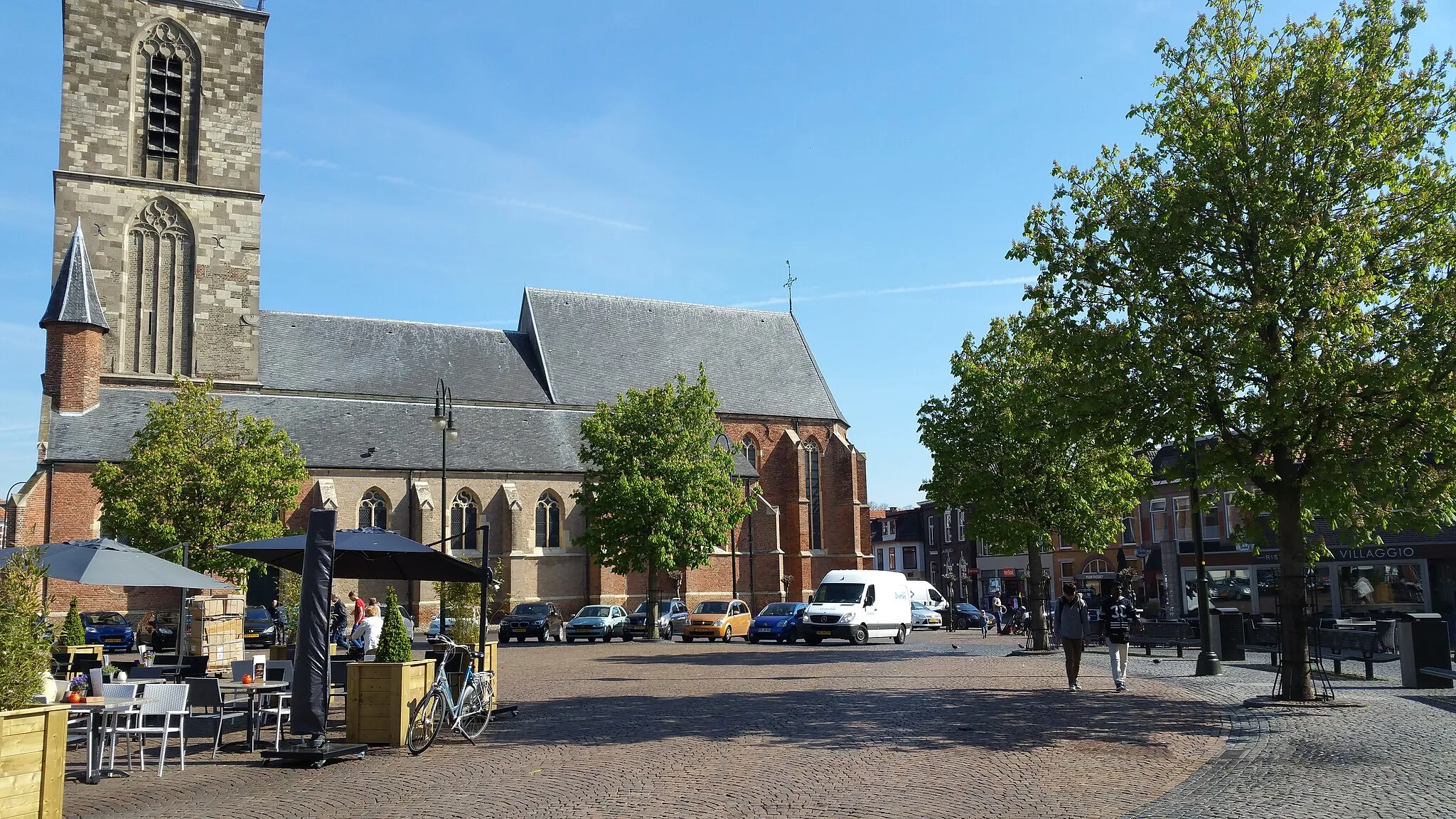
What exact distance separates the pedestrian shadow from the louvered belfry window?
37.9m

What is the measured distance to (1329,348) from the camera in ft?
42.8

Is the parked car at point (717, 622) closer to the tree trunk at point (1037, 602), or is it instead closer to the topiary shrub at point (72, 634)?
the tree trunk at point (1037, 602)

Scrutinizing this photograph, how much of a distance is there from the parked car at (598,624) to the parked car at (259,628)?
949cm

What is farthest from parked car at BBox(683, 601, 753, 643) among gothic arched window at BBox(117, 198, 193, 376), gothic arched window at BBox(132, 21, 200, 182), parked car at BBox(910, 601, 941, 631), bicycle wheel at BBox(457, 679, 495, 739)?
gothic arched window at BBox(132, 21, 200, 182)

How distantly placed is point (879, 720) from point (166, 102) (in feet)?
142

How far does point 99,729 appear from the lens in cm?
998

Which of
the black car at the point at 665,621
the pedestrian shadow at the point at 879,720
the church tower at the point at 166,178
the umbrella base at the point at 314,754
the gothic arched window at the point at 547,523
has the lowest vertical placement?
the black car at the point at 665,621

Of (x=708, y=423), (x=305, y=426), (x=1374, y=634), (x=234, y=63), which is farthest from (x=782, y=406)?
(x=1374, y=634)

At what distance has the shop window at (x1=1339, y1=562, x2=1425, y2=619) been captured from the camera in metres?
30.7

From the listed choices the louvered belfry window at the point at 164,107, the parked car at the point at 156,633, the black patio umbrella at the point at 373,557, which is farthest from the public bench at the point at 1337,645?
the louvered belfry window at the point at 164,107

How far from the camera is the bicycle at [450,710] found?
1149 cm

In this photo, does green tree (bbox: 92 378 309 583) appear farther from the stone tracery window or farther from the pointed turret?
the stone tracery window

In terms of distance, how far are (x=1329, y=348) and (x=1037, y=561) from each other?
14779mm

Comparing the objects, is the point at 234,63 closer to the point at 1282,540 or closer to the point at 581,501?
the point at 581,501
